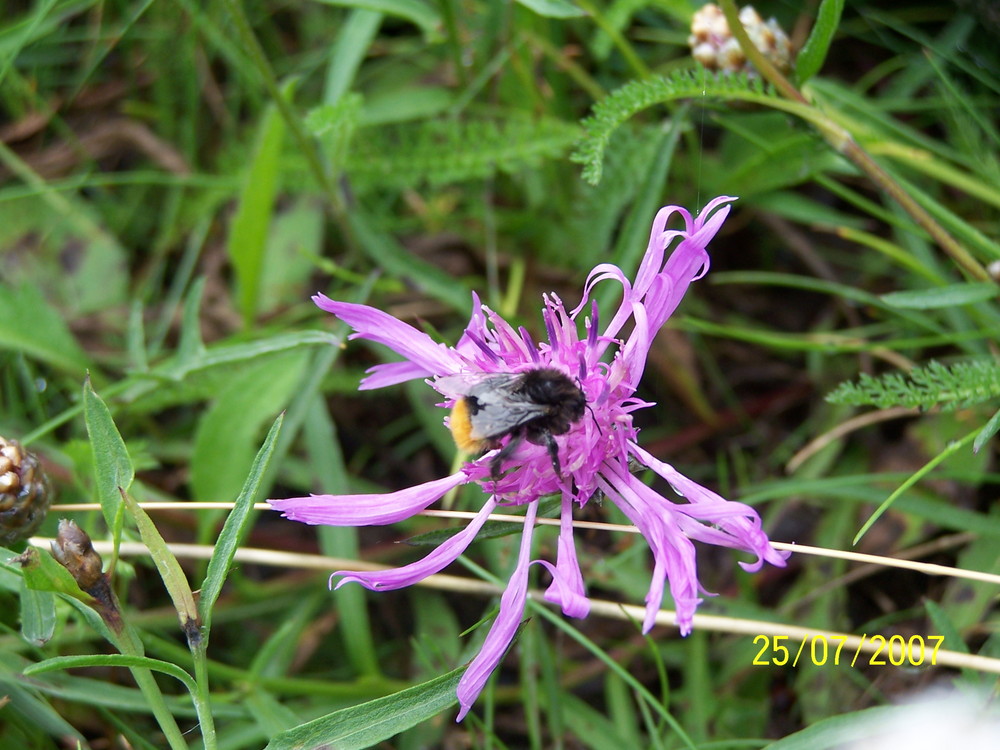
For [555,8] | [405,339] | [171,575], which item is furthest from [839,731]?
[555,8]

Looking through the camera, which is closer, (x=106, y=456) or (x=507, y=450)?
(x=507, y=450)

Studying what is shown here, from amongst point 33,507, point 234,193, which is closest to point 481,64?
point 234,193

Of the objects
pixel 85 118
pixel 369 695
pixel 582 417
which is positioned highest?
pixel 85 118

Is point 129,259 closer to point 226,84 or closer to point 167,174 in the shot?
point 167,174

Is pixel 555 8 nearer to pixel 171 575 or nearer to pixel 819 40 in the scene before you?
pixel 819 40

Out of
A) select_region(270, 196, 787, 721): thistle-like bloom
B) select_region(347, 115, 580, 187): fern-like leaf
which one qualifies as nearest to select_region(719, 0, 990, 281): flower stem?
select_region(270, 196, 787, 721): thistle-like bloom

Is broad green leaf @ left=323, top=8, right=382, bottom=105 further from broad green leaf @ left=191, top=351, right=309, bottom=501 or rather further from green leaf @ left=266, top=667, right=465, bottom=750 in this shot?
green leaf @ left=266, top=667, right=465, bottom=750
